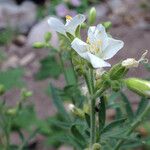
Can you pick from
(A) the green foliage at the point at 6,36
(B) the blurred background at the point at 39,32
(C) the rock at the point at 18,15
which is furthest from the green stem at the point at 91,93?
(C) the rock at the point at 18,15

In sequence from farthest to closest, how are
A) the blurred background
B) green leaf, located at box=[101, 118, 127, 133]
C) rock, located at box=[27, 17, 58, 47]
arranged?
1. rock, located at box=[27, 17, 58, 47]
2. the blurred background
3. green leaf, located at box=[101, 118, 127, 133]

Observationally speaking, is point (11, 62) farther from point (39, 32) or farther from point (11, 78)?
point (11, 78)

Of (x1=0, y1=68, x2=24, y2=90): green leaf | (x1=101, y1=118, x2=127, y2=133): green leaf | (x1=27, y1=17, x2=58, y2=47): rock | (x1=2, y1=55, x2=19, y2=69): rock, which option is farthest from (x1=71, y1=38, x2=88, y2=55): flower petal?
(x1=27, y1=17, x2=58, y2=47): rock

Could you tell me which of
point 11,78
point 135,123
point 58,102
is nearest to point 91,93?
point 135,123

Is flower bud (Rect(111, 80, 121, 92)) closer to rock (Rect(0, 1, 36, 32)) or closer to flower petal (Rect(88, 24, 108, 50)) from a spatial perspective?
flower petal (Rect(88, 24, 108, 50))

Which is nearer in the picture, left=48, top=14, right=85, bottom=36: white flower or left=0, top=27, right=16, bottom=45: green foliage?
left=48, top=14, right=85, bottom=36: white flower

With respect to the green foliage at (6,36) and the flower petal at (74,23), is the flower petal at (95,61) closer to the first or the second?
the flower petal at (74,23)
